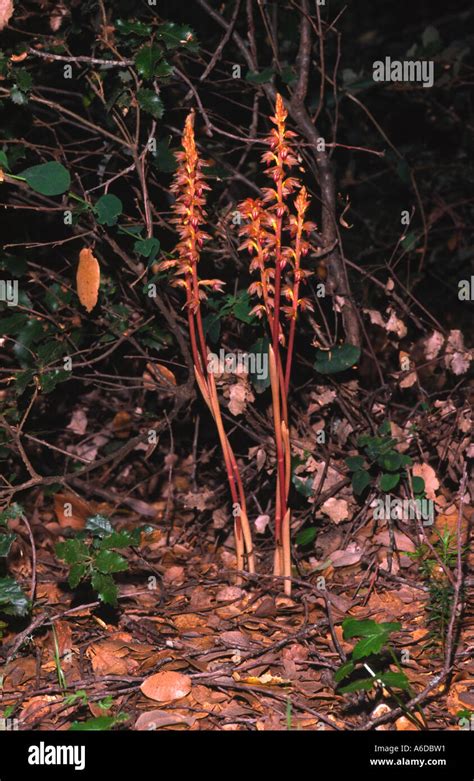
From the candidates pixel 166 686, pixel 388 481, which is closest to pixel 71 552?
pixel 166 686

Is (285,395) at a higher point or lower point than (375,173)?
lower

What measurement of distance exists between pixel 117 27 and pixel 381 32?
3.12m

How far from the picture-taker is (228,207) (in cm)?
338

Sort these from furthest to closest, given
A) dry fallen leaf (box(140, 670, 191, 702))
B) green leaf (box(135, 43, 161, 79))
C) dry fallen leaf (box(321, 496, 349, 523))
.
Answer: dry fallen leaf (box(321, 496, 349, 523)) → green leaf (box(135, 43, 161, 79)) → dry fallen leaf (box(140, 670, 191, 702))

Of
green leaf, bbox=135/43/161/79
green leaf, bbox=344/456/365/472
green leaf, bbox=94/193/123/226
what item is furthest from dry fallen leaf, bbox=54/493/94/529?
green leaf, bbox=135/43/161/79

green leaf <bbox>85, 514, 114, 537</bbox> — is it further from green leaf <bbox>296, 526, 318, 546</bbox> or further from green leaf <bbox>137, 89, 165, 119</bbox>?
green leaf <bbox>137, 89, 165, 119</bbox>

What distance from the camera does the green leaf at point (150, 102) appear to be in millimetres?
2936

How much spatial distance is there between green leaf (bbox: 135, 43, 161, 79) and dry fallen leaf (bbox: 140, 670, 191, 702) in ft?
5.93

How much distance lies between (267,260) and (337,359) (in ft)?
1.76

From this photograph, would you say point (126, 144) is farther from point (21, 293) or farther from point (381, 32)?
point (381, 32)

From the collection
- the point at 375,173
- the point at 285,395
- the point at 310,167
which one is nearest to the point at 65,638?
the point at 285,395

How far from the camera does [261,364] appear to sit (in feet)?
10.1

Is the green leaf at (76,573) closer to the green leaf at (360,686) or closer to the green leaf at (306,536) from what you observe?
the green leaf at (306,536)

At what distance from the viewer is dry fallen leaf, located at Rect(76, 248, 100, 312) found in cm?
312
